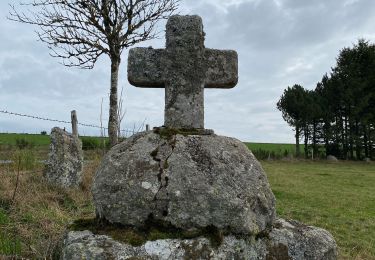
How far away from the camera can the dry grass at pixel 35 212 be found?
14.2 ft

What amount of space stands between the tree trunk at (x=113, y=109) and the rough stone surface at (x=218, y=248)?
8.13m

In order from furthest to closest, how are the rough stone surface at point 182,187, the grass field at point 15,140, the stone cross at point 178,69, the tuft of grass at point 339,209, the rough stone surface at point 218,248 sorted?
the grass field at point 15,140, the tuft of grass at point 339,209, the stone cross at point 178,69, the rough stone surface at point 182,187, the rough stone surface at point 218,248

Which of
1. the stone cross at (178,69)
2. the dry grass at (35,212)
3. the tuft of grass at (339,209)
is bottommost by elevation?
the tuft of grass at (339,209)

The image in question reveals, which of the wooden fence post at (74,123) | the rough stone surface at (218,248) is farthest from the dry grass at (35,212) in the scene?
the wooden fence post at (74,123)

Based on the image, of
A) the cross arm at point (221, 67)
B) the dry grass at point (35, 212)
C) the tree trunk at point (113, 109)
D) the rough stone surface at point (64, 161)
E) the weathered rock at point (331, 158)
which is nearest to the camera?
the cross arm at point (221, 67)

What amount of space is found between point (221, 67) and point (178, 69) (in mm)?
456

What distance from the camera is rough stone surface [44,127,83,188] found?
9.20m

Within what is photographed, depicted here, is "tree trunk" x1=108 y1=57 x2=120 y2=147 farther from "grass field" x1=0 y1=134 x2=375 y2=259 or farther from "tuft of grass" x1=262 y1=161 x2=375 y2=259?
"tuft of grass" x1=262 y1=161 x2=375 y2=259

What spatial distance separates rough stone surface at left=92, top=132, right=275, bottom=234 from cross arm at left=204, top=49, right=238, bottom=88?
0.78 metres

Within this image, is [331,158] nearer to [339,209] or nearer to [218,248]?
[339,209]

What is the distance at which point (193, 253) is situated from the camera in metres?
3.26

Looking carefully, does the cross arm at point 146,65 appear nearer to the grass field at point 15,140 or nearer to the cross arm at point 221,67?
the cross arm at point 221,67

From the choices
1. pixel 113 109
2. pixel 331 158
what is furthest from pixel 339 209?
pixel 331 158

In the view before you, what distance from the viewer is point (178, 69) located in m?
4.10
